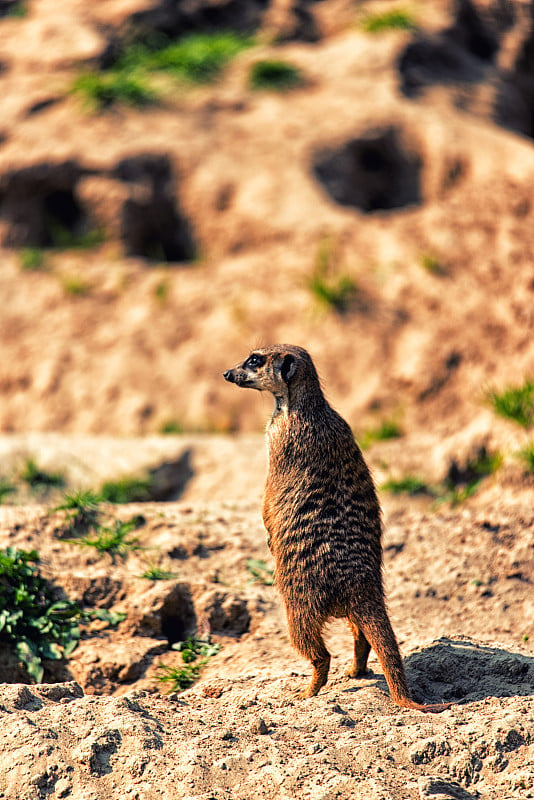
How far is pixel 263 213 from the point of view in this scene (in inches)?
280

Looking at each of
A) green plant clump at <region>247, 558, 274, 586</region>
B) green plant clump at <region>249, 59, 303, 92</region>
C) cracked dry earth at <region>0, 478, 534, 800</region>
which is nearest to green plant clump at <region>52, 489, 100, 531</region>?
cracked dry earth at <region>0, 478, 534, 800</region>

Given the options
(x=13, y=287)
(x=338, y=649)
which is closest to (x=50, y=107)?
(x=13, y=287)

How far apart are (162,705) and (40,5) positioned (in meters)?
8.37

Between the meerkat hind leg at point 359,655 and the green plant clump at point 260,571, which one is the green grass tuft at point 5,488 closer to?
the green plant clump at point 260,571

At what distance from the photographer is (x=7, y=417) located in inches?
258

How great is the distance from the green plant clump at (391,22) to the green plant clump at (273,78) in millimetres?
992

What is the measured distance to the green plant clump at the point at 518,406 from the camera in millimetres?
→ 4828

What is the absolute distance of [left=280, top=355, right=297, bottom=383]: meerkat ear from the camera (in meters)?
3.11

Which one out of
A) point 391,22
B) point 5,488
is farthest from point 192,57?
point 5,488

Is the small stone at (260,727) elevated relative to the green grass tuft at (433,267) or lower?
elevated

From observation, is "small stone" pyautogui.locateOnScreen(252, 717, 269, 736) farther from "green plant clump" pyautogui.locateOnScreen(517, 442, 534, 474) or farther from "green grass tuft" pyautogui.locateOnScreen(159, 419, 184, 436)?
"green grass tuft" pyautogui.locateOnScreen(159, 419, 184, 436)

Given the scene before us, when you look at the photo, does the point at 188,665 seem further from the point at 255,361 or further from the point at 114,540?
the point at 255,361

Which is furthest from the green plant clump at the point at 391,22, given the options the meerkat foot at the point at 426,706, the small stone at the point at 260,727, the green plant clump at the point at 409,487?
the small stone at the point at 260,727

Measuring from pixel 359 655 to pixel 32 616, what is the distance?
4.30ft
